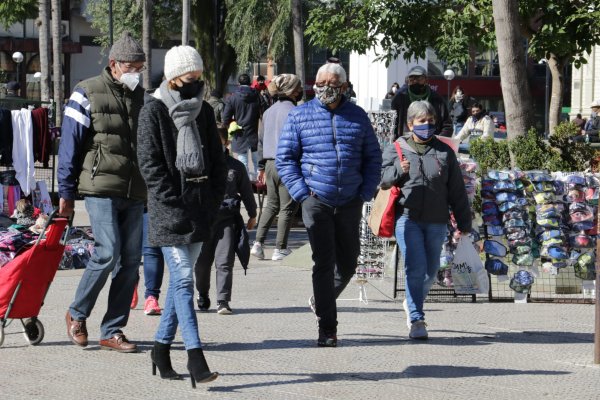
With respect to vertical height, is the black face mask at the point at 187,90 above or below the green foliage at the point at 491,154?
above

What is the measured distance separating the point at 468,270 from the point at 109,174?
3554 millimetres

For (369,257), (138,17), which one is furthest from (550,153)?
(138,17)

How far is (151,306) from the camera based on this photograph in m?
9.38

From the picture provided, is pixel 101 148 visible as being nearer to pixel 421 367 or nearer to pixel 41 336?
pixel 41 336

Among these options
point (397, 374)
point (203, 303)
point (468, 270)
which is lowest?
point (397, 374)

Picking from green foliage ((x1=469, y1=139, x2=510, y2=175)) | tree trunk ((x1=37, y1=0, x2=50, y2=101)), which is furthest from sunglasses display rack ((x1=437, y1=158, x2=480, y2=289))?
tree trunk ((x1=37, y1=0, x2=50, y2=101))

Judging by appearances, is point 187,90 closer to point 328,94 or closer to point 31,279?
point 328,94

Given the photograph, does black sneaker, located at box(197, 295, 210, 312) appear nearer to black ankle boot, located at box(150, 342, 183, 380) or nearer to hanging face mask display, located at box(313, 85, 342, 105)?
hanging face mask display, located at box(313, 85, 342, 105)

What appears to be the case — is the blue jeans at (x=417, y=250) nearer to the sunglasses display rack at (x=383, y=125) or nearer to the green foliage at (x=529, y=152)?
the sunglasses display rack at (x=383, y=125)

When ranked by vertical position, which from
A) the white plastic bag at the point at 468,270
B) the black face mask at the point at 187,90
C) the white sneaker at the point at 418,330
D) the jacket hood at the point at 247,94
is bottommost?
the white sneaker at the point at 418,330

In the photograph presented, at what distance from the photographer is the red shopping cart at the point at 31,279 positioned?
794cm

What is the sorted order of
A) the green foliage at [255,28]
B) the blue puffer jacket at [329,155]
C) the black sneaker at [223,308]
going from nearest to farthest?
the blue puffer jacket at [329,155] → the black sneaker at [223,308] → the green foliage at [255,28]

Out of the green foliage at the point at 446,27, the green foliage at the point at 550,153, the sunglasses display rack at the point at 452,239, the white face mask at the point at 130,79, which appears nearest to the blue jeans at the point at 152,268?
the white face mask at the point at 130,79

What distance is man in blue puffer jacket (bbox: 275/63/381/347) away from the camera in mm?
8062
